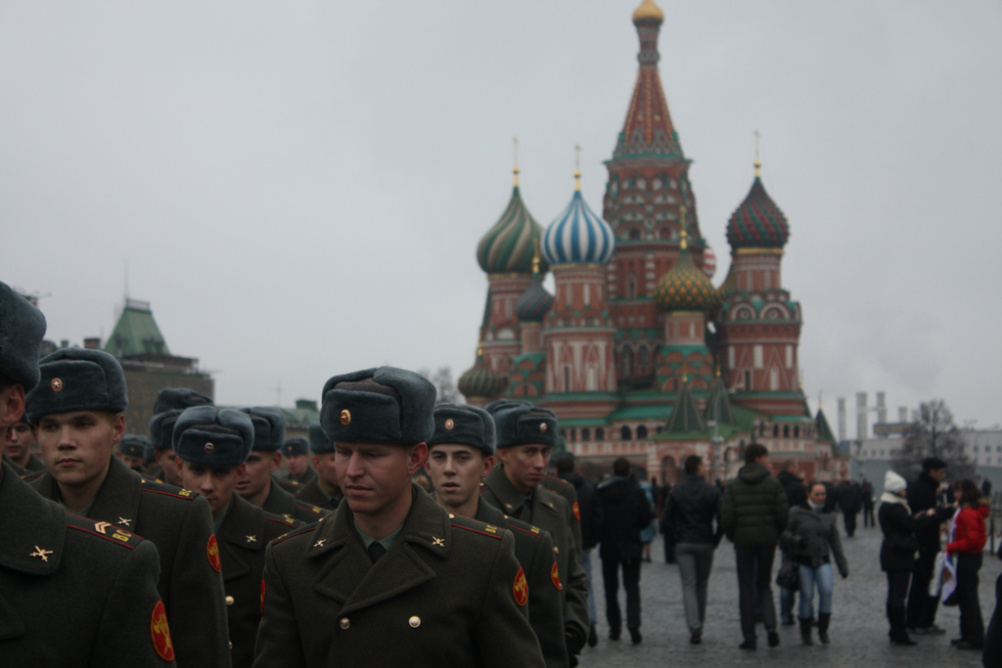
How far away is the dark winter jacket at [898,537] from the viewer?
12.1 m

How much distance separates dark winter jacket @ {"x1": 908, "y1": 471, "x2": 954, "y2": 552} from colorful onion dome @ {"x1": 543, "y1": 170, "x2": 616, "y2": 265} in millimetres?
52419

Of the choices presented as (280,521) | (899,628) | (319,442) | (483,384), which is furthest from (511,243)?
(280,521)

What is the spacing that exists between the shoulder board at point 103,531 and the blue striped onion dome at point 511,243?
237 ft

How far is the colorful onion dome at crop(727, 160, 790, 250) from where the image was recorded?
67750mm

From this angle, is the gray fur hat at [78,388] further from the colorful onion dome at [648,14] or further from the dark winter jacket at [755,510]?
the colorful onion dome at [648,14]

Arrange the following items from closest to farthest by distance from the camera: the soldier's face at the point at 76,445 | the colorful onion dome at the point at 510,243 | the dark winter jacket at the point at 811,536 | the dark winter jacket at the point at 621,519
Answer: the soldier's face at the point at 76,445
the dark winter jacket at the point at 811,536
the dark winter jacket at the point at 621,519
the colorful onion dome at the point at 510,243

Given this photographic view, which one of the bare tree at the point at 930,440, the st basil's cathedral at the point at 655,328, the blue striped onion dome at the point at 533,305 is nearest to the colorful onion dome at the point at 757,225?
the st basil's cathedral at the point at 655,328

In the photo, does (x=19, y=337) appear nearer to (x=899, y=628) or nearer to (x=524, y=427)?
(x=524, y=427)

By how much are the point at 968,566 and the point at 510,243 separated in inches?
2525

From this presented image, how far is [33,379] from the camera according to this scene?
2520 mm

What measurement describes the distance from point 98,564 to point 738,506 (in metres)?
9.84

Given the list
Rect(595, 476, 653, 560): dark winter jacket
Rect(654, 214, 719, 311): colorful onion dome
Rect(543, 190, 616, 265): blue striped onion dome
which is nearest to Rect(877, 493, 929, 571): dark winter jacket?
Rect(595, 476, 653, 560): dark winter jacket

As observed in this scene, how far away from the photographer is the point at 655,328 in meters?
68.1

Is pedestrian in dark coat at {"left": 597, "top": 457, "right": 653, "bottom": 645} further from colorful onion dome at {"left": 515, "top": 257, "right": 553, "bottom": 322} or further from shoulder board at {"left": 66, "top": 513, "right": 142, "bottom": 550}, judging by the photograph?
colorful onion dome at {"left": 515, "top": 257, "right": 553, "bottom": 322}
